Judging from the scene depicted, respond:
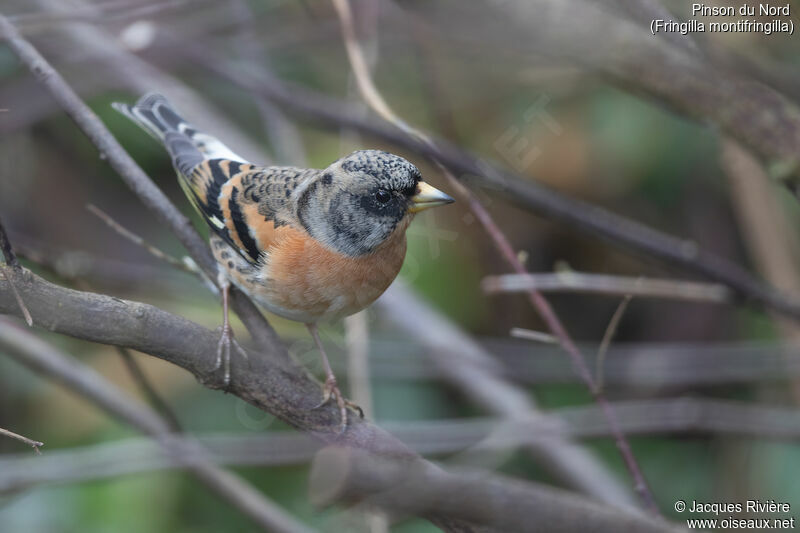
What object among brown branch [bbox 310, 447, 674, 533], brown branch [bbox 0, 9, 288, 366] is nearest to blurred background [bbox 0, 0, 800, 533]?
brown branch [bbox 0, 9, 288, 366]

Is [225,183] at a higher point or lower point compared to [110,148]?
lower

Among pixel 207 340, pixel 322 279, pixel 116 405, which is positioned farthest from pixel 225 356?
pixel 116 405

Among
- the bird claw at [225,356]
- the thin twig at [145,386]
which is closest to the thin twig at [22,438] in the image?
the bird claw at [225,356]

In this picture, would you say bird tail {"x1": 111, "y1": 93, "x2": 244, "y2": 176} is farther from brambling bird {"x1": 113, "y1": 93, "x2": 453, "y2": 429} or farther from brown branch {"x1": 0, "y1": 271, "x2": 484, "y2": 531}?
brown branch {"x1": 0, "y1": 271, "x2": 484, "y2": 531}

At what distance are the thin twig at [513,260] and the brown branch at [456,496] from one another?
0.96 m

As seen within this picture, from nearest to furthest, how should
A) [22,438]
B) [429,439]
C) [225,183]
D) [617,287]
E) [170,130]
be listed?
[22,438], [429,439], [617,287], [225,183], [170,130]

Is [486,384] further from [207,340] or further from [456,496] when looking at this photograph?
[456,496]

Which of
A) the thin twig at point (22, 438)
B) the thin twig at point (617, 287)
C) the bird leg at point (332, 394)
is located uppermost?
the thin twig at point (617, 287)

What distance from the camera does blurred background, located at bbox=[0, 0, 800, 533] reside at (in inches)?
127

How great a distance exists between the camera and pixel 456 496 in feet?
3.47

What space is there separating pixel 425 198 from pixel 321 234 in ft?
1.47

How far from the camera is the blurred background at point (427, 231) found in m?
3.22

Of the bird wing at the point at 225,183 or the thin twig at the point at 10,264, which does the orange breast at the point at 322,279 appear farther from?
the thin twig at the point at 10,264

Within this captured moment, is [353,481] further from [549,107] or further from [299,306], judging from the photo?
[549,107]
